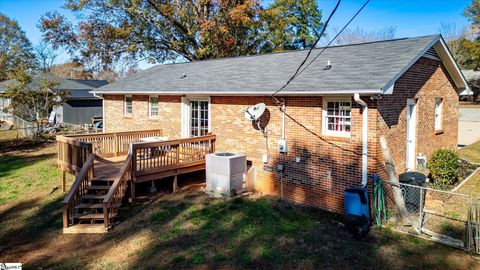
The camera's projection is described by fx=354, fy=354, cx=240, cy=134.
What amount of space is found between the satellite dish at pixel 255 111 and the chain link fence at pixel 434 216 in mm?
3995

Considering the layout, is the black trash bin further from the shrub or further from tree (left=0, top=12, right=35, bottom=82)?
tree (left=0, top=12, right=35, bottom=82)

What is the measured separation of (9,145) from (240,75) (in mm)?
16183

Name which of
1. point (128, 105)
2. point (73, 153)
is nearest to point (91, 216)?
point (73, 153)

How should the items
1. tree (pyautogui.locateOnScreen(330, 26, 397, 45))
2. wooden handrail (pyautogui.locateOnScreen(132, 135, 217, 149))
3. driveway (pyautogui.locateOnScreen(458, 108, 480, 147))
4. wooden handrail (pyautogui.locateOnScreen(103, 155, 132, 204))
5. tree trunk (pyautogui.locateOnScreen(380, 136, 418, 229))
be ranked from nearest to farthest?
tree trunk (pyautogui.locateOnScreen(380, 136, 418, 229)), wooden handrail (pyautogui.locateOnScreen(103, 155, 132, 204)), wooden handrail (pyautogui.locateOnScreen(132, 135, 217, 149)), driveway (pyautogui.locateOnScreen(458, 108, 480, 147)), tree (pyautogui.locateOnScreen(330, 26, 397, 45))

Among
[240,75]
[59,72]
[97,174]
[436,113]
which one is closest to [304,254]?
[97,174]

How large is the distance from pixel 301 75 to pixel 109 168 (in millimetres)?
6851

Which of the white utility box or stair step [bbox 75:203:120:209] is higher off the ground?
the white utility box

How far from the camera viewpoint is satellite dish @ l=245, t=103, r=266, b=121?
10.7m

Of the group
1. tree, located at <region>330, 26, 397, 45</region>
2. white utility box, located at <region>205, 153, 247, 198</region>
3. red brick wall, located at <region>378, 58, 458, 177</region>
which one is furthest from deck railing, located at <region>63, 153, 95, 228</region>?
tree, located at <region>330, 26, 397, 45</region>

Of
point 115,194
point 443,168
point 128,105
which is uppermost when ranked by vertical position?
point 128,105

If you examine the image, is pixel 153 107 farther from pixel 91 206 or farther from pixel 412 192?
pixel 412 192

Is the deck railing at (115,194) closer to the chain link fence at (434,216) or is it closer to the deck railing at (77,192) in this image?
the deck railing at (77,192)

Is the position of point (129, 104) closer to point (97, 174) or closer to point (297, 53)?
point (97, 174)

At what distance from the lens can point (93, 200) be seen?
9.80 m
